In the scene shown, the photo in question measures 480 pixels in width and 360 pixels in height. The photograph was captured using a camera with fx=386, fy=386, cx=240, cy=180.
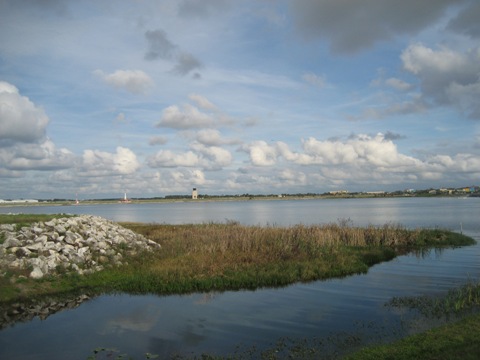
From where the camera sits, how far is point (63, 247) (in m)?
22.8

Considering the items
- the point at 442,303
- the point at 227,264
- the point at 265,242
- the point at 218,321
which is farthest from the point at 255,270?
the point at 442,303

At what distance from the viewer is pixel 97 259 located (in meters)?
23.3

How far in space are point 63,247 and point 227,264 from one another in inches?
388

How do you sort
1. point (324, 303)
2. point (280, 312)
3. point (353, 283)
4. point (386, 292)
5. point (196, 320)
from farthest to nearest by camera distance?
point (353, 283)
point (386, 292)
point (324, 303)
point (280, 312)
point (196, 320)

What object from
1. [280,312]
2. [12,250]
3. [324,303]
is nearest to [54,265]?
[12,250]

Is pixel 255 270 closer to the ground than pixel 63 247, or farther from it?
closer to the ground

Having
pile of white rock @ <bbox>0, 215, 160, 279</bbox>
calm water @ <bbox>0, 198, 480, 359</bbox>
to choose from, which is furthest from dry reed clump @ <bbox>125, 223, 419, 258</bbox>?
calm water @ <bbox>0, 198, 480, 359</bbox>

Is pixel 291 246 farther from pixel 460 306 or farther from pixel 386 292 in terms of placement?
pixel 460 306

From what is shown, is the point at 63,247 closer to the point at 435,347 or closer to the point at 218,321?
the point at 218,321

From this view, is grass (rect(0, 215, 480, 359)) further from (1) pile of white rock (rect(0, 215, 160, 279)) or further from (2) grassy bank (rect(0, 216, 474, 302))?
(1) pile of white rock (rect(0, 215, 160, 279))

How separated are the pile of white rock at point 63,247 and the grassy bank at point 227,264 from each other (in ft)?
2.42

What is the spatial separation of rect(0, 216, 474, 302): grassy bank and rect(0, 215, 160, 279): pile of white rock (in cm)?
74

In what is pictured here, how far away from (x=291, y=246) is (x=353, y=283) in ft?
22.1

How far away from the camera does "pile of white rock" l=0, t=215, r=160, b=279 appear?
20438mm
